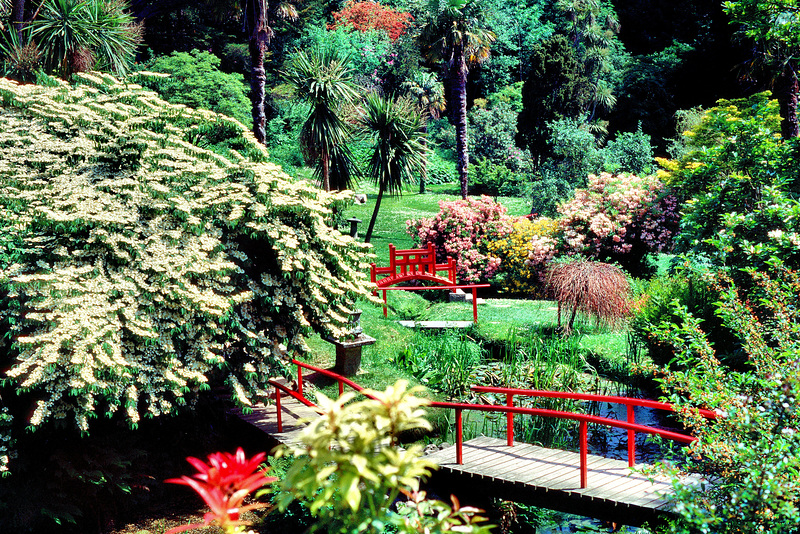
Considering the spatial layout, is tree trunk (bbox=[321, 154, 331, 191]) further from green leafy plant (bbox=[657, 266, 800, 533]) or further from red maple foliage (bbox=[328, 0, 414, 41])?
red maple foliage (bbox=[328, 0, 414, 41])

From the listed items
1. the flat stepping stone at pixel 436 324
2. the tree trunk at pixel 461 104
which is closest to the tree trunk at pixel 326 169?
the flat stepping stone at pixel 436 324

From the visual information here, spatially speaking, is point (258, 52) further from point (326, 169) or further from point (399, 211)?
point (399, 211)

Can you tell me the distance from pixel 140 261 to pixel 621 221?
1545 centimetres

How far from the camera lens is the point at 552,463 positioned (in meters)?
8.11

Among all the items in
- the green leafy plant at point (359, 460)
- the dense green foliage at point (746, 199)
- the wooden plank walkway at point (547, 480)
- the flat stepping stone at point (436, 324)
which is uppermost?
the dense green foliage at point (746, 199)

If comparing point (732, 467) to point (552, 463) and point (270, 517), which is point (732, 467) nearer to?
point (552, 463)

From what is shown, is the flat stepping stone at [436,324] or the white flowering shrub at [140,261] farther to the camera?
the flat stepping stone at [436,324]

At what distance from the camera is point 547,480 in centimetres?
758

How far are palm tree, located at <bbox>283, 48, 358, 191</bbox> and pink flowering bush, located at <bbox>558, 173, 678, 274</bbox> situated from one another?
6949 mm

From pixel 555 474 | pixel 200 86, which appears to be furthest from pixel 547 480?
pixel 200 86

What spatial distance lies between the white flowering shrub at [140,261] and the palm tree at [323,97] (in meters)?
8.43

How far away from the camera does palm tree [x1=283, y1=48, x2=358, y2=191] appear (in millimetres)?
17406

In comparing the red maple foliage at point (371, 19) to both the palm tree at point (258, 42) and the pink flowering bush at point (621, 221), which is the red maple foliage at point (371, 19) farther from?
the pink flowering bush at point (621, 221)

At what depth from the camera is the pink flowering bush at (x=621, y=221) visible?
19.6 metres
